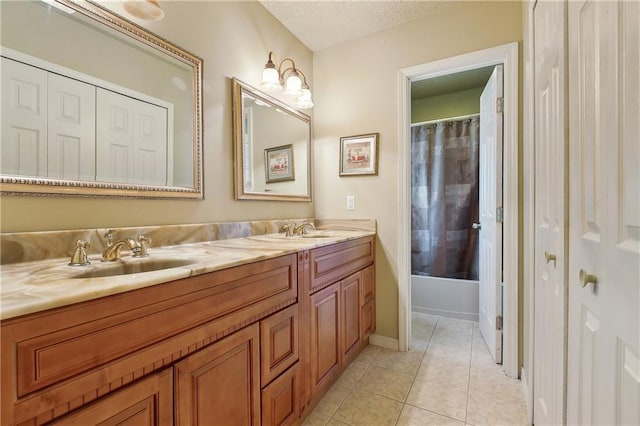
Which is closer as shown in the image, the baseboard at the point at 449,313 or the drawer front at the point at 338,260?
the drawer front at the point at 338,260

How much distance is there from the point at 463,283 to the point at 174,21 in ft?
9.61

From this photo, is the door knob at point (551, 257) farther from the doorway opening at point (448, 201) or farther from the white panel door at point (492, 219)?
the doorway opening at point (448, 201)

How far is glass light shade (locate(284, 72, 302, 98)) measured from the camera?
6.00 ft

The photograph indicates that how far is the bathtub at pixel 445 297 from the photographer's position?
2609 mm

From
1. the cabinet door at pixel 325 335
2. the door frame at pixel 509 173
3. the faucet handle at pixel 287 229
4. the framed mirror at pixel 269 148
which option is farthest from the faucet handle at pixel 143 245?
the door frame at pixel 509 173

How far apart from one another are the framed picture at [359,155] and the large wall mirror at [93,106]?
1.16 metres

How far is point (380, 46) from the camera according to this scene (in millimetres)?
2125

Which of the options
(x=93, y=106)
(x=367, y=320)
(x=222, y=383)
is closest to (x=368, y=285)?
(x=367, y=320)

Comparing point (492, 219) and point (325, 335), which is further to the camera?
point (492, 219)

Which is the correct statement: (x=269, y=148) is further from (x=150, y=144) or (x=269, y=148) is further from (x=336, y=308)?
(x=336, y=308)

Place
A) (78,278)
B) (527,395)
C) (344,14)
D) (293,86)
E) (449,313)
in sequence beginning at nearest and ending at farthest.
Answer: (78,278) < (527,395) < (293,86) < (344,14) < (449,313)

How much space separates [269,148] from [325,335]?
1248 mm

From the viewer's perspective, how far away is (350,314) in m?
1.75

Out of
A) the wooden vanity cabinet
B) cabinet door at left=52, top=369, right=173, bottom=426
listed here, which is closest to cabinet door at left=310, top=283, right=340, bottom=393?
the wooden vanity cabinet
